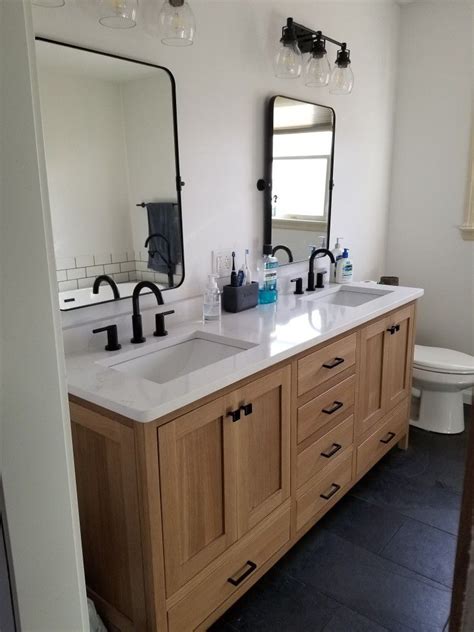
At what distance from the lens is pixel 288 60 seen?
212 cm

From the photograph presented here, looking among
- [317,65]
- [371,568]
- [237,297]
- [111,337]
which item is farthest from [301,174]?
[371,568]

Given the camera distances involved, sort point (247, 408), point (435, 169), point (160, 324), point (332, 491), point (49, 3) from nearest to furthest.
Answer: point (49, 3) < point (247, 408) < point (160, 324) < point (332, 491) < point (435, 169)

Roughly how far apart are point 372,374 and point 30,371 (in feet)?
6.09

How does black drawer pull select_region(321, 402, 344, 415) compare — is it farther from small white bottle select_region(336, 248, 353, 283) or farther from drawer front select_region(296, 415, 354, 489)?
small white bottle select_region(336, 248, 353, 283)

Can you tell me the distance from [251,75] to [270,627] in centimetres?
210

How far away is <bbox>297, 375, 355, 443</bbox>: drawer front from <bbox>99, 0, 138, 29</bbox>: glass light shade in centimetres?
136

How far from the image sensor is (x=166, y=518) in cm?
129

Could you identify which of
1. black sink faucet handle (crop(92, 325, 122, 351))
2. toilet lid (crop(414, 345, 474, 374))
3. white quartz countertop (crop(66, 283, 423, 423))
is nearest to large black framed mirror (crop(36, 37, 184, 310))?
black sink faucet handle (crop(92, 325, 122, 351))

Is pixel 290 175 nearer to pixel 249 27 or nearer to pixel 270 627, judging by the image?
pixel 249 27

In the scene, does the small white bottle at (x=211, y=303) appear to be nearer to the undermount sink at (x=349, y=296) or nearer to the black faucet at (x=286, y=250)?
the black faucet at (x=286, y=250)

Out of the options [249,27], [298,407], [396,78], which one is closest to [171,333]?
[298,407]

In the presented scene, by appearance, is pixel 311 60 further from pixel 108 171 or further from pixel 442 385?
pixel 442 385

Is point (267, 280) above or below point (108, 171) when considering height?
below

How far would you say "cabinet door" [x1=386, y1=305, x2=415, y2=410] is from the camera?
7.63 ft
